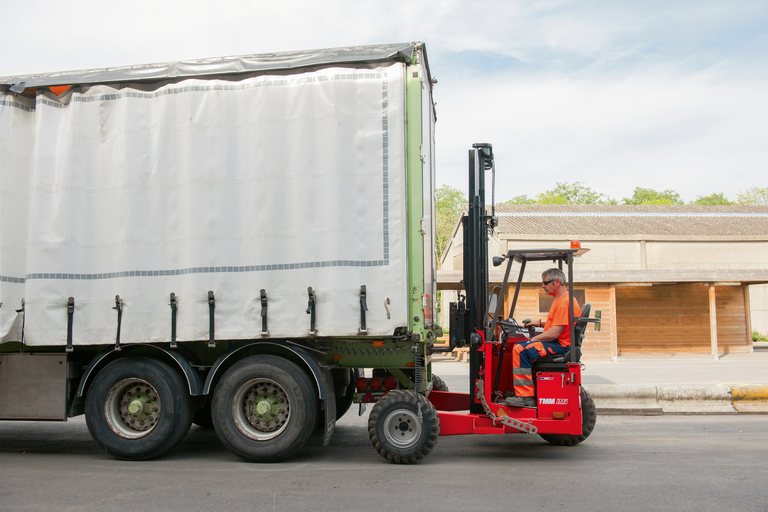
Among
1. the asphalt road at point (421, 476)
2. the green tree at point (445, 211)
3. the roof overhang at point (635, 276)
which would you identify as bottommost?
the asphalt road at point (421, 476)

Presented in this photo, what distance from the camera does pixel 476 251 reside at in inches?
270

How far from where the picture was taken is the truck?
6020mm

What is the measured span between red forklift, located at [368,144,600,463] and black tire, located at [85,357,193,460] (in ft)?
6.83

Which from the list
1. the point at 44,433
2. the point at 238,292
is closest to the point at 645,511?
the point at 238,292

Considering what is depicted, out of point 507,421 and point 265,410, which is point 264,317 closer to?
point 265,410

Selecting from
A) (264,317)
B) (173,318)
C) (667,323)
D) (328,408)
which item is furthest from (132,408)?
(667,323)

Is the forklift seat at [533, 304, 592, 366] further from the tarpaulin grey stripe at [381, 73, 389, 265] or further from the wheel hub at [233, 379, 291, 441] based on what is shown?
the wheel hub at [233, 379, 291, 441]

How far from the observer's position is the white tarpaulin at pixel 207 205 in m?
6.02

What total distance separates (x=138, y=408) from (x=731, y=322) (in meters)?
22.0

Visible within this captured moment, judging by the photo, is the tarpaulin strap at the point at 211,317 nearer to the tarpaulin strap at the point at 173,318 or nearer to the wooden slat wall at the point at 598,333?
the tarpaulin strap at the point at 173,318

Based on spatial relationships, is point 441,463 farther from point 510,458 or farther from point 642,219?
point 642,219

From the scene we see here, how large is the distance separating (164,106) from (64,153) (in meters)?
1.22

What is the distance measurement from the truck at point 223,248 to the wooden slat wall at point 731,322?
62.0 feet

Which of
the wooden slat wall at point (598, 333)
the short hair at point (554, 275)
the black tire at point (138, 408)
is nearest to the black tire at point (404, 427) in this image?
the short hair at point (554, 275)
